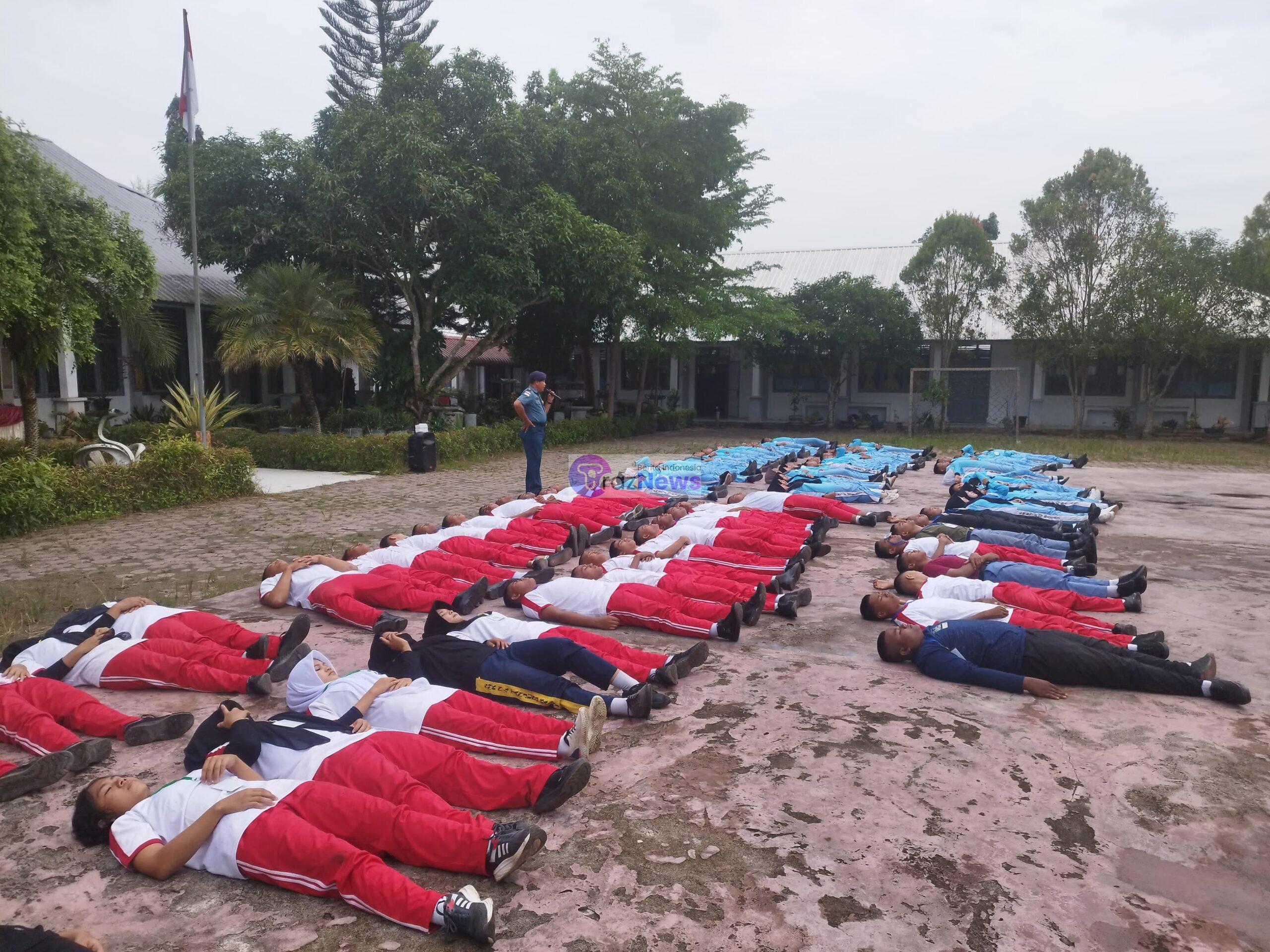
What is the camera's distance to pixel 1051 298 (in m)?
20.9

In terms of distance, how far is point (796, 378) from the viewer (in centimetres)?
2645

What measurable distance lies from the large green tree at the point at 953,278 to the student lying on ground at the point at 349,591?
1934 centimetres

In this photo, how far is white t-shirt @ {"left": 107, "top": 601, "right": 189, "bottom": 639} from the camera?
4.86 metres

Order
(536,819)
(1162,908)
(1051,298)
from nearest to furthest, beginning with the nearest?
(1162,908) → (536,819) → (1051,298)

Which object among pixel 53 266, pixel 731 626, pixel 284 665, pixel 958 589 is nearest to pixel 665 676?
pixel 731 626

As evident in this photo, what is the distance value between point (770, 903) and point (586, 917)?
59 centimetres

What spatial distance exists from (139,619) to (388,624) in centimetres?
144

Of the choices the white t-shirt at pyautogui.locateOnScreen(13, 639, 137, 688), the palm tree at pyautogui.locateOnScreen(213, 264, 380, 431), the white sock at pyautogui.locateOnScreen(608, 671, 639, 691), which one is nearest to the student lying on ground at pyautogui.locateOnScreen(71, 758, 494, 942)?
the white sock at pyautogui.locateOnScreen(608, 671, 639, 691)

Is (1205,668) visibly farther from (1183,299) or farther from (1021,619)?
(1183,299)

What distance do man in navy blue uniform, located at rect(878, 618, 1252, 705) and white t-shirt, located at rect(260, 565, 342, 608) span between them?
3989mm

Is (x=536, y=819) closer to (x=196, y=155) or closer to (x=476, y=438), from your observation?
(x=476, y=438)

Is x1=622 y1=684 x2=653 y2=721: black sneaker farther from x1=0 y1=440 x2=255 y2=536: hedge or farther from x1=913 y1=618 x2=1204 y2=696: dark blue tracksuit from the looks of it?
x1=0 y1=440 x2=255 y2=536: hedge

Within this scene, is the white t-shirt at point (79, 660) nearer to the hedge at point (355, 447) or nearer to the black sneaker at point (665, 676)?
the black sneaker at point (665, 676)

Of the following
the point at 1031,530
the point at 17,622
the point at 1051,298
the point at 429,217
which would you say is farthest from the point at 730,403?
the point at 17,622
